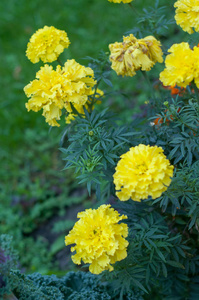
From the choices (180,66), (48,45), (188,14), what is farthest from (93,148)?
(188,14)

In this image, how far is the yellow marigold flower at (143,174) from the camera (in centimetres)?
148

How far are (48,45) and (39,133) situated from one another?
2184 mm

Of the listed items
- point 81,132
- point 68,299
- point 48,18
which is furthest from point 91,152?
point 48,18

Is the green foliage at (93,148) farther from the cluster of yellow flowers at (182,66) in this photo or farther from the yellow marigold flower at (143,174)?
the cluster of yellow flowers at (182,66)

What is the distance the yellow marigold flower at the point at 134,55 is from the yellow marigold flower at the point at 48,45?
33cm

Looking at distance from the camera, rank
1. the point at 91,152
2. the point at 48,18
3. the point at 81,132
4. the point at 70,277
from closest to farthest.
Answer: the point at 91,152
the point at 81,132
the point at 70,277
the point at 48,18

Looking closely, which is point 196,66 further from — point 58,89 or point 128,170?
point 58,89

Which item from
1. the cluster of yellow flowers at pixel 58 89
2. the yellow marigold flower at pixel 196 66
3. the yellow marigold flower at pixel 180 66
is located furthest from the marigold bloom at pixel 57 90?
the yellow marigold flower at pixel 196 66

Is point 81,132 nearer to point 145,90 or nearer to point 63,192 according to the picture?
point 63,192

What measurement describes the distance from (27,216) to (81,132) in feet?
5.98

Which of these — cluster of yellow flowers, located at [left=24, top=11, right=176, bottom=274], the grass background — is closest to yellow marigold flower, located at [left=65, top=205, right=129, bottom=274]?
cluster of yellow flowers, located at [left=24, top=11, right=176, bottom=274]

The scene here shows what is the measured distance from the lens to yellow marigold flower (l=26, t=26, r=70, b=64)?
2.07 meters

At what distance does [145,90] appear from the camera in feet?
12.9

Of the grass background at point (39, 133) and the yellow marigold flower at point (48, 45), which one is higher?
the yellow marigold flower at point (48, 45)
